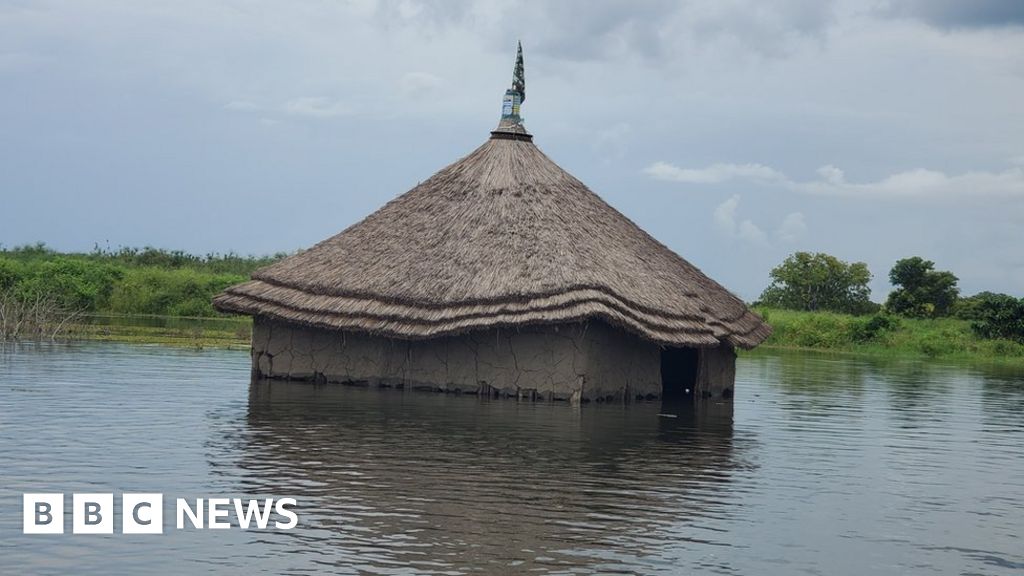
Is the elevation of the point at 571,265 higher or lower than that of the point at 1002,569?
higher

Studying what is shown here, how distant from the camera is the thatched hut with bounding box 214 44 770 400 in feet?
65.1

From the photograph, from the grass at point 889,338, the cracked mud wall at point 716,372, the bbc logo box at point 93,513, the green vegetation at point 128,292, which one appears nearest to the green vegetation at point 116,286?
the green vegetation at point 128,292

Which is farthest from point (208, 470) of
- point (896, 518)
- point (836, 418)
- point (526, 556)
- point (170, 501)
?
point (836, 418)

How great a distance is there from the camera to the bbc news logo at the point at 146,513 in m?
9.73

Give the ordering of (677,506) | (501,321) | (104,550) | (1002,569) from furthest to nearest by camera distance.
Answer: (501,321) → (677,506) → (1002,569) → (104,550)

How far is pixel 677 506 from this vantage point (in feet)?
38.5

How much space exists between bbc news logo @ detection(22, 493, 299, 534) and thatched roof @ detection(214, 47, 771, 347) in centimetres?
888

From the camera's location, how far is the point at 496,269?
2047 centimetres

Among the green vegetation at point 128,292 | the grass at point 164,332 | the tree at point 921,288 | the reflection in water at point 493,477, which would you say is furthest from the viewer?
the tree at point 921,288

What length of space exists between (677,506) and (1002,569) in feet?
9.50

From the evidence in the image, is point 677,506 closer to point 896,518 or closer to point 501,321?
point 896,518

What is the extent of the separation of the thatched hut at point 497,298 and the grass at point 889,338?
25099 millimetres

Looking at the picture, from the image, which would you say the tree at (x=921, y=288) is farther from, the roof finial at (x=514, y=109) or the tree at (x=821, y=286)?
the roof finial at (x=514, y=109)

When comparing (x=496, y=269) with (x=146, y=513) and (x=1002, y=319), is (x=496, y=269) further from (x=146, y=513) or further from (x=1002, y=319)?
(x=1002, y=319)
